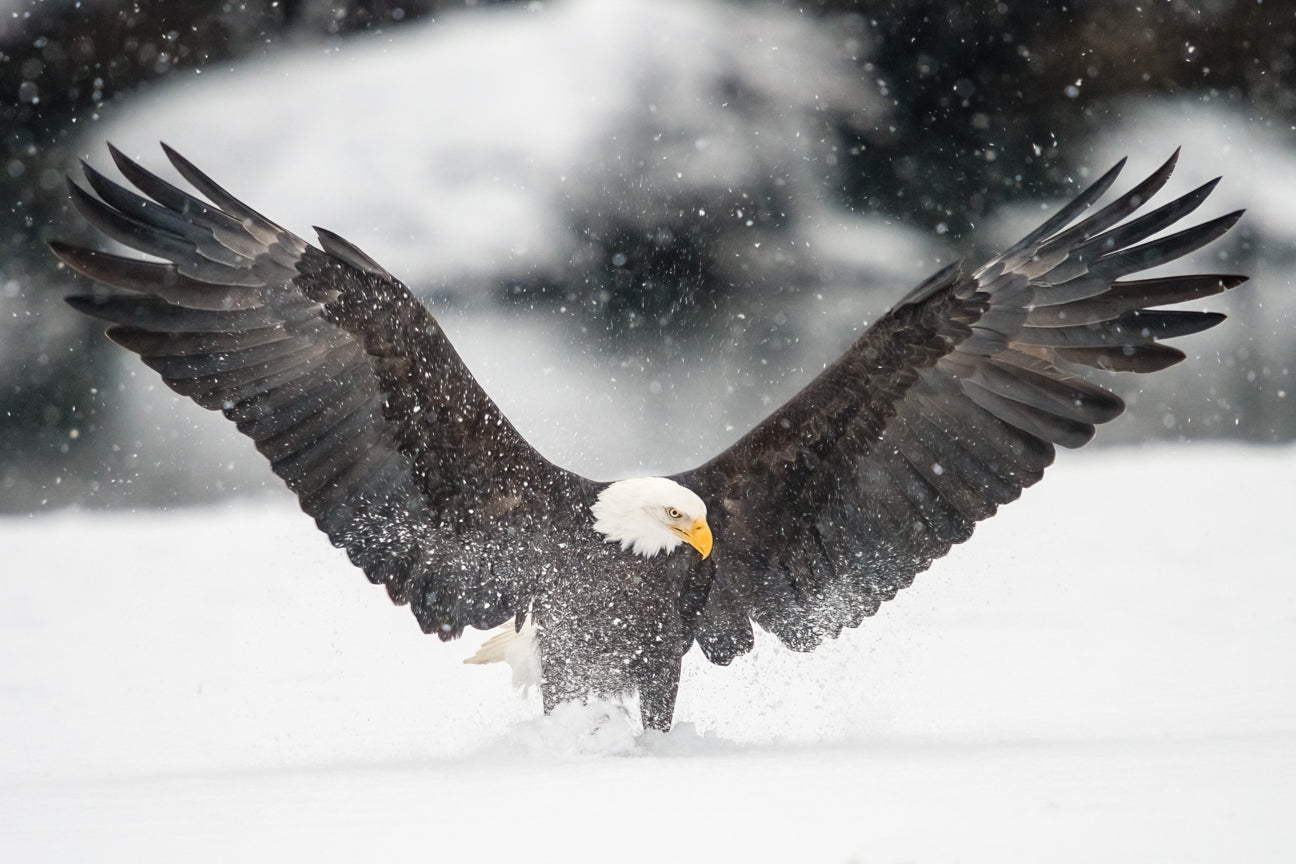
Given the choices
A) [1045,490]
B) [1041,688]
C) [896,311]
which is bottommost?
[1041,688]

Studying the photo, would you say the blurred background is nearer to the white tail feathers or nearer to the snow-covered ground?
the snow-covered ground

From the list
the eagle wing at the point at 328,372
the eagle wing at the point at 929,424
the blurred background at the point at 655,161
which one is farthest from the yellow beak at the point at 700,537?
the blurred background at the point at 655,161

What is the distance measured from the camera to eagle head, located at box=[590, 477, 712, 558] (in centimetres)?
366

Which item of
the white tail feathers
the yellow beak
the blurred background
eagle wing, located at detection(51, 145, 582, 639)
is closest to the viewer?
eagle wing, located at detection(51, 145, 582, 639)

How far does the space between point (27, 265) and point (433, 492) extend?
608 centimetres

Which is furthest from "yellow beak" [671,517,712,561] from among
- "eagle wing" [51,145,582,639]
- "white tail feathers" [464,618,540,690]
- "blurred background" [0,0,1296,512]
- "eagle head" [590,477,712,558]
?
"blurred background" [0,0,1296,512]

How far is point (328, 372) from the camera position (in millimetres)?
3602

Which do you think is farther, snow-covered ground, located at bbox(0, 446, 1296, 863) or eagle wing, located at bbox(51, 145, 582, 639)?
eagle wing, located at bbox(51, 145, 582, 639)

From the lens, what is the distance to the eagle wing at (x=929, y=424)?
3758 mm

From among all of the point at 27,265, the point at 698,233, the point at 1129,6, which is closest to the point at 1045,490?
the point at 698,233

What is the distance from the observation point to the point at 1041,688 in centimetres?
410

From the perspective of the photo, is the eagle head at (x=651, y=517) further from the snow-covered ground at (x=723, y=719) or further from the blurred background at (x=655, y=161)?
the blurred background at (x=655, y=161)

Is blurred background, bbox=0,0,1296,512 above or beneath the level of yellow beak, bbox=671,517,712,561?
above

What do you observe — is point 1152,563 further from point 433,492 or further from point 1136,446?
point 433,492
